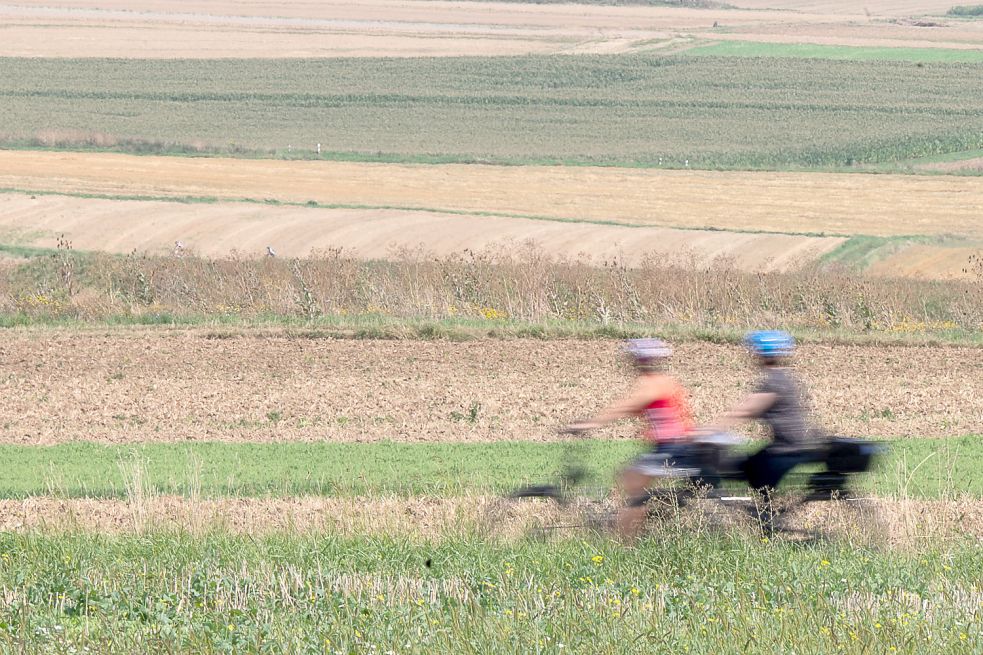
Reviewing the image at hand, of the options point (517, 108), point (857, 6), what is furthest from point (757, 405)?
point (857, 6)

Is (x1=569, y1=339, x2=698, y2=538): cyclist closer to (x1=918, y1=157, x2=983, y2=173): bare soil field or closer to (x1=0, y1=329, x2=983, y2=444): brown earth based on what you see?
(x1=0, y1=329, x2=983, y2=444): brown earth

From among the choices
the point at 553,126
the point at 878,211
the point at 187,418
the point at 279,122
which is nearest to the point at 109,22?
the point at 279,122

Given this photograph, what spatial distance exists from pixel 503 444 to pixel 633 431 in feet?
6.02

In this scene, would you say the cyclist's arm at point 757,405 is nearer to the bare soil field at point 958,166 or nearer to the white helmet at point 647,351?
the white helmet at point 647,351

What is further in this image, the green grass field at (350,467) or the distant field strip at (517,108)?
the distant field strip at (517,108)

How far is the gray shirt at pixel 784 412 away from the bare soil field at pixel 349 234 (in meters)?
20.9

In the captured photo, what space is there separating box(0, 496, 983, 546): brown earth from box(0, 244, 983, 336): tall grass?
11.3m

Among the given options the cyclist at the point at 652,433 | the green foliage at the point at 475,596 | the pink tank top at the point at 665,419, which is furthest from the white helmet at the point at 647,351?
the green foliage at the point at 475,596

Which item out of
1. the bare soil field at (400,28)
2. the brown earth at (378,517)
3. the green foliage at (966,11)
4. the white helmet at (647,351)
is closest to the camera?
the white helmet at (647,351)

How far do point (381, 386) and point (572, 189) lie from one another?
89.6 feet

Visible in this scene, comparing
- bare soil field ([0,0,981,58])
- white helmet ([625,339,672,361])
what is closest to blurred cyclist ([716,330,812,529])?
white helmet ([625,339,672,361])

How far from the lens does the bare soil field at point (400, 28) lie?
8762 cm

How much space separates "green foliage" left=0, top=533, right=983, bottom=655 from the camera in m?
7.53

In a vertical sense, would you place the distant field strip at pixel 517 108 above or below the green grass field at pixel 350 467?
below
